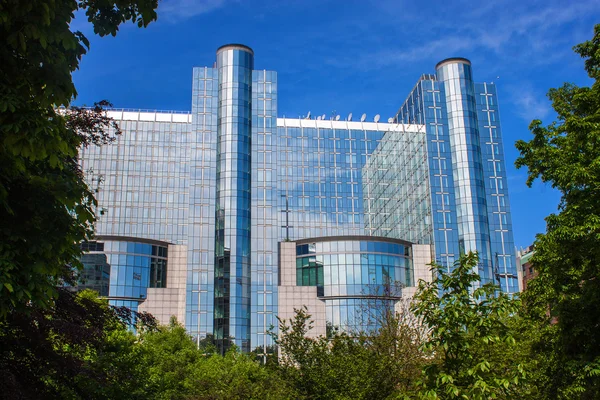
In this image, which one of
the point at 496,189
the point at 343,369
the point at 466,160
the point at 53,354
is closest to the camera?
the point at 53,354

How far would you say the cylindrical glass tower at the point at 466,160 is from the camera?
99.1m

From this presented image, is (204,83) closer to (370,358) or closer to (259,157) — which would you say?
(259,157)

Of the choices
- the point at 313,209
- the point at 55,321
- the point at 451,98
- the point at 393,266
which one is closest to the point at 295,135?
the point at 313,209

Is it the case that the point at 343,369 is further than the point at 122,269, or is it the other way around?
the point at 122,269

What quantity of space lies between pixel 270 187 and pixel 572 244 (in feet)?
249

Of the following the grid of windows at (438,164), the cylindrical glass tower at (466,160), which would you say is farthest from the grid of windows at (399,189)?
the cylindrical glass tower at (466,160)

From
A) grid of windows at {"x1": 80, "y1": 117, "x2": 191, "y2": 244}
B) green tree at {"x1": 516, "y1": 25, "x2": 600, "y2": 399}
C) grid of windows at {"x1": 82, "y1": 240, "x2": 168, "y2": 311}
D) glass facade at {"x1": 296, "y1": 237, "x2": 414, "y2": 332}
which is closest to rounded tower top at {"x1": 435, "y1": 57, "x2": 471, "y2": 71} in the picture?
glass facade at {"x1": 296, "y1": 237, "x2": 414, "y2": 332}

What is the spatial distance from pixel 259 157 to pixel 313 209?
2214cm

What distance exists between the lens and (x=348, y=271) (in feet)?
281

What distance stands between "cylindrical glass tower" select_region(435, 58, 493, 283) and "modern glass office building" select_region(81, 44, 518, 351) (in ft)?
0.65

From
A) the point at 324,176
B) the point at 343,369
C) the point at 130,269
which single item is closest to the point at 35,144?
the point at 343,369

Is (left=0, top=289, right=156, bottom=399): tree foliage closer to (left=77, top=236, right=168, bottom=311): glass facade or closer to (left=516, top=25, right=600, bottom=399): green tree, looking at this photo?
(left=516, top=25, right=600, bottom=399): green tree

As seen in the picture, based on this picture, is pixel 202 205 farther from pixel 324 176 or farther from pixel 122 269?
pixel 324 176

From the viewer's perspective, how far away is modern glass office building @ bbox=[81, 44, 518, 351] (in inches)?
3551
